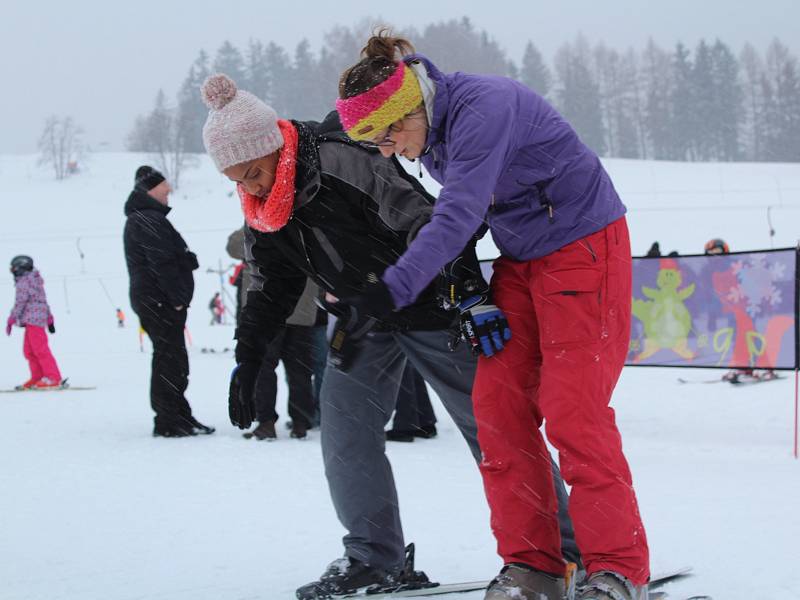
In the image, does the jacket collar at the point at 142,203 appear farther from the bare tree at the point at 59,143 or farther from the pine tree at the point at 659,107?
the pine tree at the point at 659,107

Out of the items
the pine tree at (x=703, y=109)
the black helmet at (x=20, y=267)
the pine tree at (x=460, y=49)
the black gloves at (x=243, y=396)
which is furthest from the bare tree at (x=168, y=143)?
the black gloves at (x=243, y=396)

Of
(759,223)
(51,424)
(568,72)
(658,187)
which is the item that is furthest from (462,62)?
(51,424)

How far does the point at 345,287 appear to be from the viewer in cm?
287

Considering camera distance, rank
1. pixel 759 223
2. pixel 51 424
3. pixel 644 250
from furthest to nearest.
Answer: pixel 759 223, pixel 644 250, pixel 51 424

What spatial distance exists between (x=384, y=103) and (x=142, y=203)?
4.93m

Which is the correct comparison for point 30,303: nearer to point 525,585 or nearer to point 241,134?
point 241,134

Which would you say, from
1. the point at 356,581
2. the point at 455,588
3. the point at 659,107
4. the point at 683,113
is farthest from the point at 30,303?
the point at 659,107

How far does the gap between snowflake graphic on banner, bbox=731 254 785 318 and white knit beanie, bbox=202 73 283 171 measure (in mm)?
4463

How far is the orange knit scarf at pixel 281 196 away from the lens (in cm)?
269

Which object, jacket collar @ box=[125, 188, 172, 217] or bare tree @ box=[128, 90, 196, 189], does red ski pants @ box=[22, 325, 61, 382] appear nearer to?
jacket collar @ box=[125, 188, 172, 217]

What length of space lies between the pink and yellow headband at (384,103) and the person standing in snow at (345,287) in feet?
1.13

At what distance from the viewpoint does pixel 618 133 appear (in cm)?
8538

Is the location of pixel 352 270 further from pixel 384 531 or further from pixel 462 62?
pixel 462 62

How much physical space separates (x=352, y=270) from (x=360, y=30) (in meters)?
97.2
